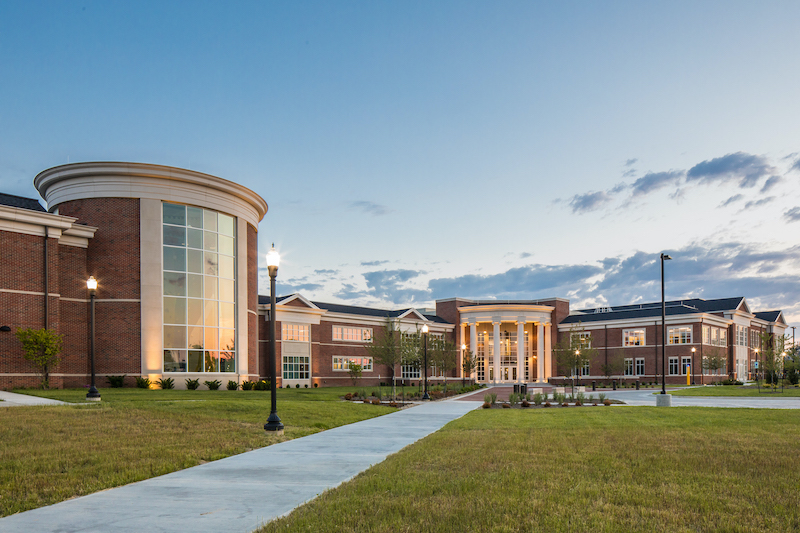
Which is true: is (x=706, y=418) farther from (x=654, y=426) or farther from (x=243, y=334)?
(x=243, y=334)

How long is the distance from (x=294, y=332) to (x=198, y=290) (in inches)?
755

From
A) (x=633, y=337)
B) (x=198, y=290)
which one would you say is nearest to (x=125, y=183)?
(x=198, y=290)

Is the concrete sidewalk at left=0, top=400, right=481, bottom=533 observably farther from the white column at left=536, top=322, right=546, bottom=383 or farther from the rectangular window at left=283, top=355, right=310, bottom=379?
the white column at left=536, top=322, right=546, bottom=383

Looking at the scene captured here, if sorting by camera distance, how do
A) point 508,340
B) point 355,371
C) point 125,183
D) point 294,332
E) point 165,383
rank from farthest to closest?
point 508,340 → point 355,371 → point 294,332 → point 125,183 → point 165,383

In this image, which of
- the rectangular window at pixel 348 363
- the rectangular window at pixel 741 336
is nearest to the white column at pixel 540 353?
the rectangular window at pixel 348 363

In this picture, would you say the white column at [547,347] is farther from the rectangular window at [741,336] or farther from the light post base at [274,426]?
the light post base at [274,426]

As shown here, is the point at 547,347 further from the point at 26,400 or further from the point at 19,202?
the point at 26,400

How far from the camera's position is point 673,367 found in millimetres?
69688

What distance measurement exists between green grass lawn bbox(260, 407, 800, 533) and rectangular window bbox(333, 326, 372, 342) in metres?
46.9

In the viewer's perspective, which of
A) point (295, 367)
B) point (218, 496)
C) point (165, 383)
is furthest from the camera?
point (295, 367)

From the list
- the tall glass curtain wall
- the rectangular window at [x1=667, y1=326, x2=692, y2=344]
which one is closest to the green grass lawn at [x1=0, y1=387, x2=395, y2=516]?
the tall glass curtain wall

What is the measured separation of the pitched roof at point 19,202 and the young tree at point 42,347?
20.6ft

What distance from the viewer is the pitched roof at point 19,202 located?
30.0 m

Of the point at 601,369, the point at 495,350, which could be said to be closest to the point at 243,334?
the point at 495,350
